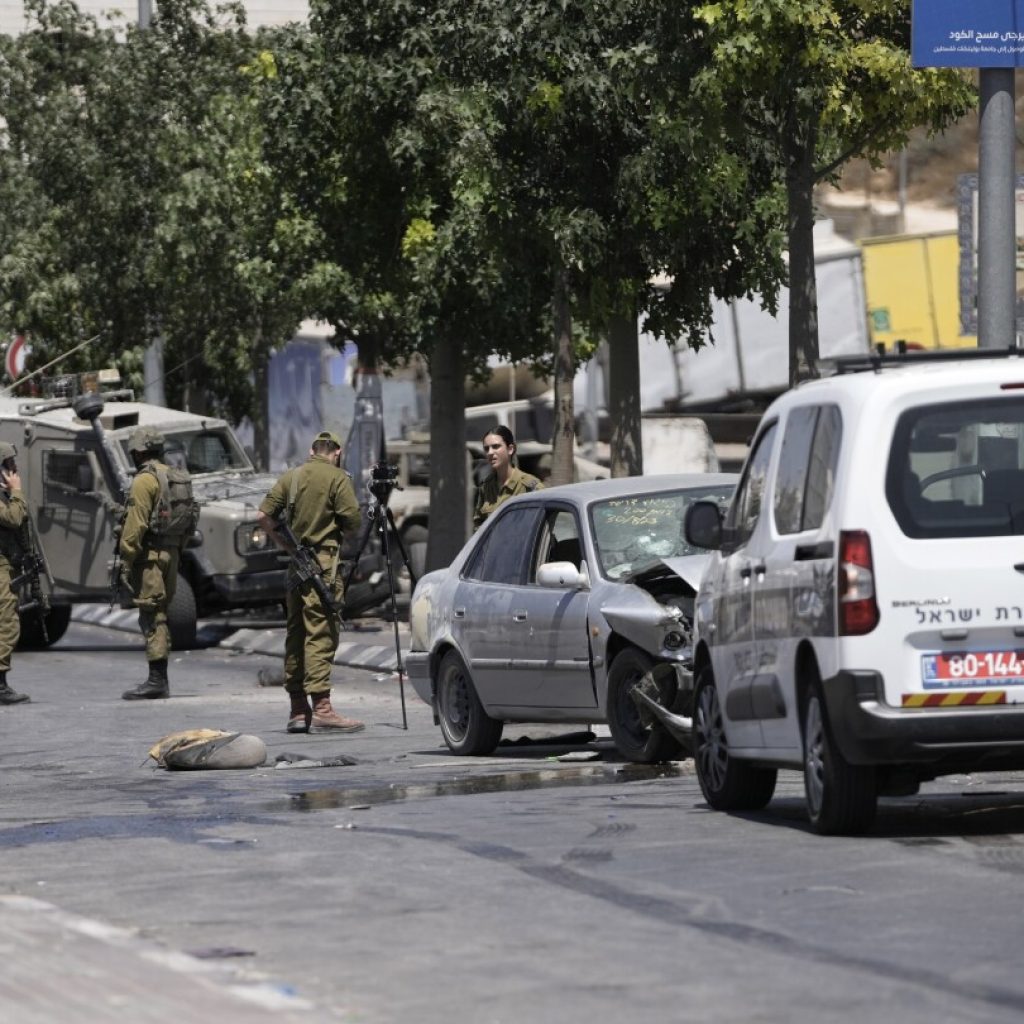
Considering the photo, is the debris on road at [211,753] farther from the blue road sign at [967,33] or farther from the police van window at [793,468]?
the blue road sign at [967,33]

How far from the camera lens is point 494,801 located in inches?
447

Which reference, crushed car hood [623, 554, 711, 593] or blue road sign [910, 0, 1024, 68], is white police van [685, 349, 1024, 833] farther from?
blue road sign [910, 0, 1024, 68]

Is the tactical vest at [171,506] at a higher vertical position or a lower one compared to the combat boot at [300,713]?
higher

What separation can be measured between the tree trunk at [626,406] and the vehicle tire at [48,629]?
22.3ft

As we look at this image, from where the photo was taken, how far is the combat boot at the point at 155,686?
777 inches

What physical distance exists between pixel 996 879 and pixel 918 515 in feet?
4.59

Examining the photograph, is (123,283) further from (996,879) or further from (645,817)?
Answer: (996,879)

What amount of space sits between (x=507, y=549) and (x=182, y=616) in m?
11.1

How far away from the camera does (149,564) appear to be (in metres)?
19.7

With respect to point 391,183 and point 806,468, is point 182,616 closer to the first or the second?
point 391,183

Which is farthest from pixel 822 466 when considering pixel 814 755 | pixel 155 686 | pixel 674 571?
pixel 155 686

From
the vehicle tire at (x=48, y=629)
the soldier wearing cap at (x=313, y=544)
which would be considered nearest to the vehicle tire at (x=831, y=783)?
the soldier wearing cap at (x=313, y=544)

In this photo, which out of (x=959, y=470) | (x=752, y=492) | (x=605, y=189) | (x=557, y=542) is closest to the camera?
(x=959, y=470)

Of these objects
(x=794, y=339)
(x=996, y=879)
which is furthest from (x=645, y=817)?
(x=794, y=339)
